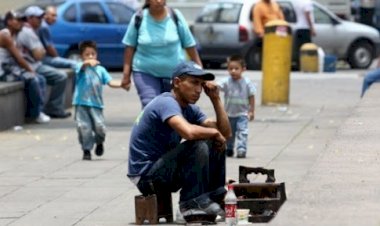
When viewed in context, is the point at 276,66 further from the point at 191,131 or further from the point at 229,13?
the point at 191,131

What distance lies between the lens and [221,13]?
2975cm

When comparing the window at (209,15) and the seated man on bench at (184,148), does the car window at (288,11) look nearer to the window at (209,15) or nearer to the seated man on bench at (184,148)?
the window at (209,15)

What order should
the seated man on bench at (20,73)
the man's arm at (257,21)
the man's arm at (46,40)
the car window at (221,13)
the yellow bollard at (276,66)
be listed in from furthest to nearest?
the car window at (221,13), the man's arm at (257,21), the yellow bollard at (276,66), the man's arm at (46,40), the seated man on bench at (20,73)

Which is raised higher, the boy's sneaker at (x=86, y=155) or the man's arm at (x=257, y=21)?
the boy's sneaker at (x=86, y=155)

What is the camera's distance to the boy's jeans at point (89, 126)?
45.5ft

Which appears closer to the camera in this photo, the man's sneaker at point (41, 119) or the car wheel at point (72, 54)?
the man's sneaker at point (41, 119)

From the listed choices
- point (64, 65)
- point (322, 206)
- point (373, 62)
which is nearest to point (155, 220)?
point (322, 206)

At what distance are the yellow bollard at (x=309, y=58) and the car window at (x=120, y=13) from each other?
338 cm

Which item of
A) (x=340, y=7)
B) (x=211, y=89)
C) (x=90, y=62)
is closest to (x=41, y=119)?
(x=90, y=62)

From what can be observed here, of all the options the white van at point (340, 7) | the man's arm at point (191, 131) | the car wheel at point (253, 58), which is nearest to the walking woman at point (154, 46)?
the man's arm at point (191, 131)

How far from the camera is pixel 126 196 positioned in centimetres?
1114

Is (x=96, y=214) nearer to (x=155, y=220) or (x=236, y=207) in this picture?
(x=155, y=220)

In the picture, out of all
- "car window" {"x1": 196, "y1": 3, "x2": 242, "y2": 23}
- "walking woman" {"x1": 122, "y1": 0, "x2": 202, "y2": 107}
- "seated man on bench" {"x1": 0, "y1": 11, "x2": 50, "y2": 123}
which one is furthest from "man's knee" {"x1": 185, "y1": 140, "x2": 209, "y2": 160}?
"car window" {"x1": 196, "y1": 3, "x2": 242, "y2": 23}

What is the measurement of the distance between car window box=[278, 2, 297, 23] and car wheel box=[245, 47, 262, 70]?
0.93 m
